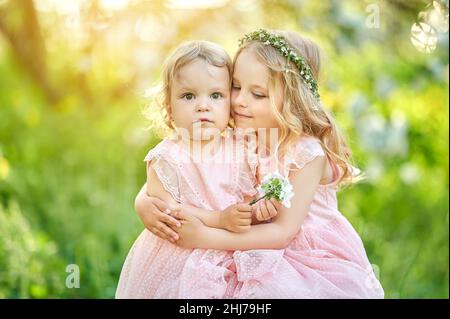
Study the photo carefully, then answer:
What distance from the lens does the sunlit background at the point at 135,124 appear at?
3.86 meters

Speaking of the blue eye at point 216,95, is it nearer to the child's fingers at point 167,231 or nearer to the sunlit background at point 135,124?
the child's fingers at point 167,231

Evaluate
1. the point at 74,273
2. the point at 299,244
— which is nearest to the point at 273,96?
the point at 299,244

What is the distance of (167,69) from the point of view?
2426 mm

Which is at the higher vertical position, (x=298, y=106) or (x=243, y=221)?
(x=298, y=106)

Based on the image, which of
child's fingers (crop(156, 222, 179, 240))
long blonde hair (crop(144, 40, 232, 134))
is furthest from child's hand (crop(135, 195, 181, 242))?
long blonde hair (crop(144, 40, 232, 134))

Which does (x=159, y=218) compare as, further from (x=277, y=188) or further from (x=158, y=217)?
(x=277, y=188)

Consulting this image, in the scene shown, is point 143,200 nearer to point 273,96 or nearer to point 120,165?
point 273,96

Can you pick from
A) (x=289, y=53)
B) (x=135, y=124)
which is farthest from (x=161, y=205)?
(x=135, y=124)

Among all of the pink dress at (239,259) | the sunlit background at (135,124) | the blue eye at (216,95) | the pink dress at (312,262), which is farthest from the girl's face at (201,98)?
the sunlit background at (135,124)

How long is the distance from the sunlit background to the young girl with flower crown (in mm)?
991

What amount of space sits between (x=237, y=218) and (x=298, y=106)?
1.51 feet

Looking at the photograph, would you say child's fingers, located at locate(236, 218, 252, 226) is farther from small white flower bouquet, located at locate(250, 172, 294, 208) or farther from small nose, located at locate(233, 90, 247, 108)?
small nose, located at locate(233, 90, 247, 108)

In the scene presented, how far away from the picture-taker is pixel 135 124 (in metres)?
5.72
